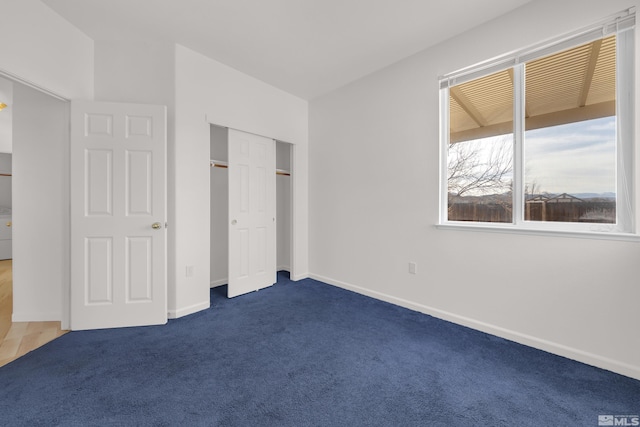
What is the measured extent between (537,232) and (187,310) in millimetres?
3362

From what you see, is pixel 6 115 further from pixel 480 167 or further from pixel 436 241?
pixel 480 167

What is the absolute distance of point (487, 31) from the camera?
8.04 ft

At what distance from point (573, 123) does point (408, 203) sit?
149cm

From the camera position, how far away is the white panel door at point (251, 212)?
135 inches

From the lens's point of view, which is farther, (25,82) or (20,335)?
(20,335)

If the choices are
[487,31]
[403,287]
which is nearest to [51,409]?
[403,287]

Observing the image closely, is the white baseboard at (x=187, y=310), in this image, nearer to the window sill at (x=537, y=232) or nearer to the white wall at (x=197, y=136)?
the white wall at (x=197, y=136)

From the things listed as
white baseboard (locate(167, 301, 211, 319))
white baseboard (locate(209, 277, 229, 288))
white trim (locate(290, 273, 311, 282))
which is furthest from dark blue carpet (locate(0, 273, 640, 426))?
white trim (locate(290, 273, 311, 282))

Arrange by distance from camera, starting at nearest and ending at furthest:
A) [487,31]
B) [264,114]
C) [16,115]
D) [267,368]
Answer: [267,368] → [487,31] → [16,115] → [264,114]

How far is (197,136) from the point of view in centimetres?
296

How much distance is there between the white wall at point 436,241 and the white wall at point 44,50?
8.89 feet

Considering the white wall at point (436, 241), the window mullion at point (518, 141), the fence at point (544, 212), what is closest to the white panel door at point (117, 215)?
the white wall at point (436, 241)

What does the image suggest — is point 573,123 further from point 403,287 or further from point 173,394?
point 173,394

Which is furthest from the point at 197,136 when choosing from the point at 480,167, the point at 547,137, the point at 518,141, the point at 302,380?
the point at 547,137
